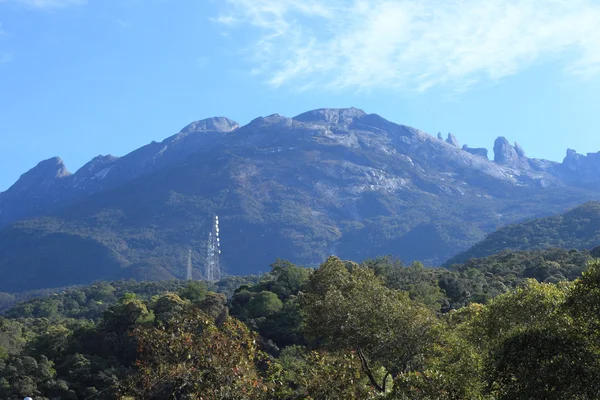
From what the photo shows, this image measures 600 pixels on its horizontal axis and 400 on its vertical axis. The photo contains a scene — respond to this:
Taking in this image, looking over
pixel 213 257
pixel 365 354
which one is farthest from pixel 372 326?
pixel 213 257

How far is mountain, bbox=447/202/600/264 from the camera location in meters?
124

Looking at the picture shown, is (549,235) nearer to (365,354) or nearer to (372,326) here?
(365,354)

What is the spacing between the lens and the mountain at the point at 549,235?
124m

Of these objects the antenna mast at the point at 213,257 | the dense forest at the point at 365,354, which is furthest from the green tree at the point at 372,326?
the antenna mast at the point at 213,257

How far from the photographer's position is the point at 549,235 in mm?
131375

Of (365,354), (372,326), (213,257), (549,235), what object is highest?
(372,326)

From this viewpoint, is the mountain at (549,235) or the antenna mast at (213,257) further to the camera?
the antenna mast at (213,257)

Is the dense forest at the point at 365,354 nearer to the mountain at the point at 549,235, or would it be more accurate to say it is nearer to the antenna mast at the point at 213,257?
the mountain at the point at 549,235

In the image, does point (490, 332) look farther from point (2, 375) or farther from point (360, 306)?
point (2, 375)

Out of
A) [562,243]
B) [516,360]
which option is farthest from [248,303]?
[562,243]

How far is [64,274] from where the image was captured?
579 feet

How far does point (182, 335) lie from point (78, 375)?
26279 millimetres

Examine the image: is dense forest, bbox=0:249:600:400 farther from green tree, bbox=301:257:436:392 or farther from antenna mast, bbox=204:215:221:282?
antenna mast, bbox=204:215:221:282

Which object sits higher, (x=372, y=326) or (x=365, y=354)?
(x=372, y=326)
